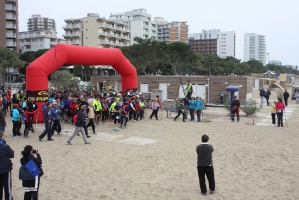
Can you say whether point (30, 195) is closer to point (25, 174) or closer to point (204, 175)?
point (25, 174)

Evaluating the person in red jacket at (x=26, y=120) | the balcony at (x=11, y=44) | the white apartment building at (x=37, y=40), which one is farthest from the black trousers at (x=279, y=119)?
the white apartment building at (x=37, y=40)

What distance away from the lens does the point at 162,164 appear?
379 inches

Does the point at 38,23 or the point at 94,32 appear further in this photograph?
the point at 38,23

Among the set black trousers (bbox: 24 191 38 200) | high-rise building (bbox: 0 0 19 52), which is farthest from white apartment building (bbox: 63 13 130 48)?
black trousers (bbox: 24 191 38 200)

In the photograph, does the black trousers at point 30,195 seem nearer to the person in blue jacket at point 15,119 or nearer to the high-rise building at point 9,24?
the person in blue jacket at point 15,119

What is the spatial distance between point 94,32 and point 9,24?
19150mm

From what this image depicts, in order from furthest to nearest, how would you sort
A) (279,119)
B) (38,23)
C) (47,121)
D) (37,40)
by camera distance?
(38,23) < (37,40) < (279,119) < (47,121)

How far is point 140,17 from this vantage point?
110312mm

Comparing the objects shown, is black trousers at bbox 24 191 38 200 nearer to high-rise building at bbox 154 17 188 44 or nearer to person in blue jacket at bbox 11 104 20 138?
person in blue jacket at bbox 11 104 20 138

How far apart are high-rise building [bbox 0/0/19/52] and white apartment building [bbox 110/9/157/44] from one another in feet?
130

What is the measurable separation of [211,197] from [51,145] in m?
6.93

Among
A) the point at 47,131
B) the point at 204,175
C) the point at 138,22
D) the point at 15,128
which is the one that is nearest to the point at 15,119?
the point at 15,128

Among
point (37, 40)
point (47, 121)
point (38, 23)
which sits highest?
point (38, 23)

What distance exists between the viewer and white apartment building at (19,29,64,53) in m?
86.2
